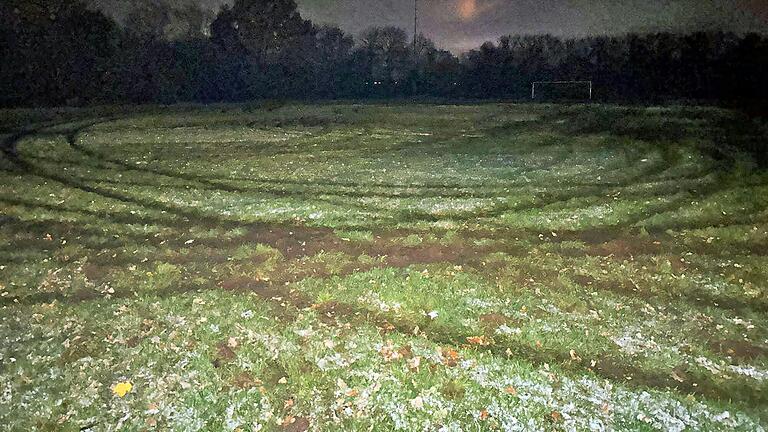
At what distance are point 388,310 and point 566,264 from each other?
3649 mm

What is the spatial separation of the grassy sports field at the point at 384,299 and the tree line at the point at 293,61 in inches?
1502

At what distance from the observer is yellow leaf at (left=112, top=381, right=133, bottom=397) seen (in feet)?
21.4

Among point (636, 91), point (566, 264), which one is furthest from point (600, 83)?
point (566, 264)

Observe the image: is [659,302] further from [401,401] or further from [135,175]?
[135,175]

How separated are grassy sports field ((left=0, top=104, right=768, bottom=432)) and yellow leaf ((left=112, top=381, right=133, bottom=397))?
34 millimetres

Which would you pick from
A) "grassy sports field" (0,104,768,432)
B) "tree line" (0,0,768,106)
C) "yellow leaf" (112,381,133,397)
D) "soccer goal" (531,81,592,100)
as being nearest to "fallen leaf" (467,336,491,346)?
"grassy sports field" (0,104,768,432)

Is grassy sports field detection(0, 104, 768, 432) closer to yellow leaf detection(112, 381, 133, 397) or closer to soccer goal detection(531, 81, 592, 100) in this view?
yellow leaf detection(112, 381, 133, 397)

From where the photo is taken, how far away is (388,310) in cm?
867

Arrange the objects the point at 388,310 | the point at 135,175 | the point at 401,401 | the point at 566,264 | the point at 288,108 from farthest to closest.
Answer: the point at 288,108
the point at 135,175
the point at 566,264
the point at 388,310
the point at 401,401

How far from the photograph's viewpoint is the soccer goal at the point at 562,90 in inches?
2418

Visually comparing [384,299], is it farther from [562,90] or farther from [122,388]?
[562,90]

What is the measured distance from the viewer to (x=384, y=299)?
9008 millimetres

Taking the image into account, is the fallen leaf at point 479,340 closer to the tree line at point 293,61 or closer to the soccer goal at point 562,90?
the tree line at point 293,61


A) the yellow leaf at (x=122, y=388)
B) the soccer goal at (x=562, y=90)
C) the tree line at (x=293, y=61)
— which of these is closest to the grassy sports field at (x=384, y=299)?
the yellow leaf at (x=122, y=388)
